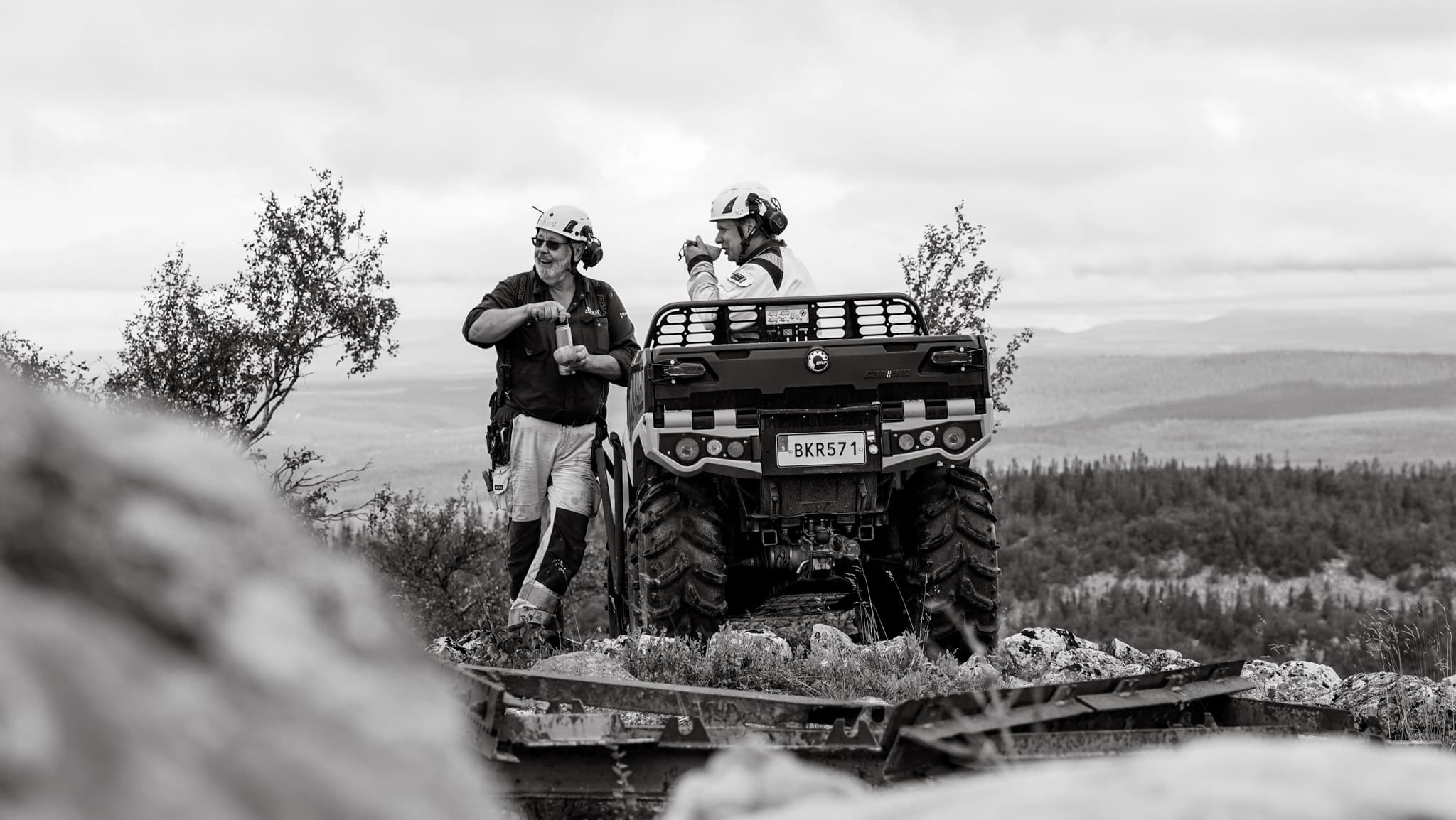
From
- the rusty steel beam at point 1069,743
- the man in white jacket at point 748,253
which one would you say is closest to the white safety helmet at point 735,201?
the man in white jacket at point 748,253

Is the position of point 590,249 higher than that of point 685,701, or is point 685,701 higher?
point 590,249

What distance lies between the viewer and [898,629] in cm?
912

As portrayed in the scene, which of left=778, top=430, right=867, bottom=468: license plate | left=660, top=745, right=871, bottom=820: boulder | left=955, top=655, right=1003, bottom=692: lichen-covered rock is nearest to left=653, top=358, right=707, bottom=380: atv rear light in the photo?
left=778, top=430, right=867, bottom=468: license plate

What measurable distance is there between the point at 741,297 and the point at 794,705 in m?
4.59

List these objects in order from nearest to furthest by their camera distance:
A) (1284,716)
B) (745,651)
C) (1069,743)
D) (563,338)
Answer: (1069,743), (1284,716), (745,651), (563,338)

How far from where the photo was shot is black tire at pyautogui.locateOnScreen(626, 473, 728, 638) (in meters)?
8.46

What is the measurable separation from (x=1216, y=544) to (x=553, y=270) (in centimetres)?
4404

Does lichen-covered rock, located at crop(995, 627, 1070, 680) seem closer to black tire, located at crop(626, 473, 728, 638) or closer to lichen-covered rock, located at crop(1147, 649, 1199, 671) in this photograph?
lichen-covered rock, located at crop(1147, 649, 1199, 671)

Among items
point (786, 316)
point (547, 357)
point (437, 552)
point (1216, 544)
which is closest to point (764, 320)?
point (786, 316)

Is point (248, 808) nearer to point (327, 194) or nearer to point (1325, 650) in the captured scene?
point (327, 194)

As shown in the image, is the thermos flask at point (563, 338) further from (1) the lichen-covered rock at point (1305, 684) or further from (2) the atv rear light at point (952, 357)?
(1) the lichen-covered rock at point (1305, 684)

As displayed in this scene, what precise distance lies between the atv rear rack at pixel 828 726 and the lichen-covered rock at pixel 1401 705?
1.91 ft

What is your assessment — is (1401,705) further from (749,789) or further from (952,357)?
(749,789)

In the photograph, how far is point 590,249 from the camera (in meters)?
9.48
